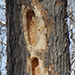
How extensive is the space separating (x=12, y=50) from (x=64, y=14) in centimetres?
26

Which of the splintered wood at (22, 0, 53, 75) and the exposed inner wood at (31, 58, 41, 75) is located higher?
the splintered wood at (22, 0, 53, 75)

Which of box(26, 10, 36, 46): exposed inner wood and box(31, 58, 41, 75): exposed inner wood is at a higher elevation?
box(26, 10, 36, 46): exposed inner wood

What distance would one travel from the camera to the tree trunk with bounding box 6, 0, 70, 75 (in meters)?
0.61

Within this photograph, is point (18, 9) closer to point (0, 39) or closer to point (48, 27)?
point (48, 27)

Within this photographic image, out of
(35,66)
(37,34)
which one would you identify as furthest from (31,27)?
(35,66)

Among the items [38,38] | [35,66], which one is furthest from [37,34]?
[35,66]

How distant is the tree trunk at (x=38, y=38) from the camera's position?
605 millimetres

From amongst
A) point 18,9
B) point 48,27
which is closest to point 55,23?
point 48,27

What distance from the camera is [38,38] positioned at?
62 centimetres

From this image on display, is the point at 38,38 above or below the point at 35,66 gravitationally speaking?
above

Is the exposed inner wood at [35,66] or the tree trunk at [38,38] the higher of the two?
the tree trunk at [38,38]

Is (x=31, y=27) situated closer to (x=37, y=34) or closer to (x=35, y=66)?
(x=37, y=34)

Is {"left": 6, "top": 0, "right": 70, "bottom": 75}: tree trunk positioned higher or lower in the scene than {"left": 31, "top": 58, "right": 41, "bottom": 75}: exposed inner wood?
higher

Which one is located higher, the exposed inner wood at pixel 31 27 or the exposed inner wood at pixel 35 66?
the exposed inner wood at pixel 31 27
